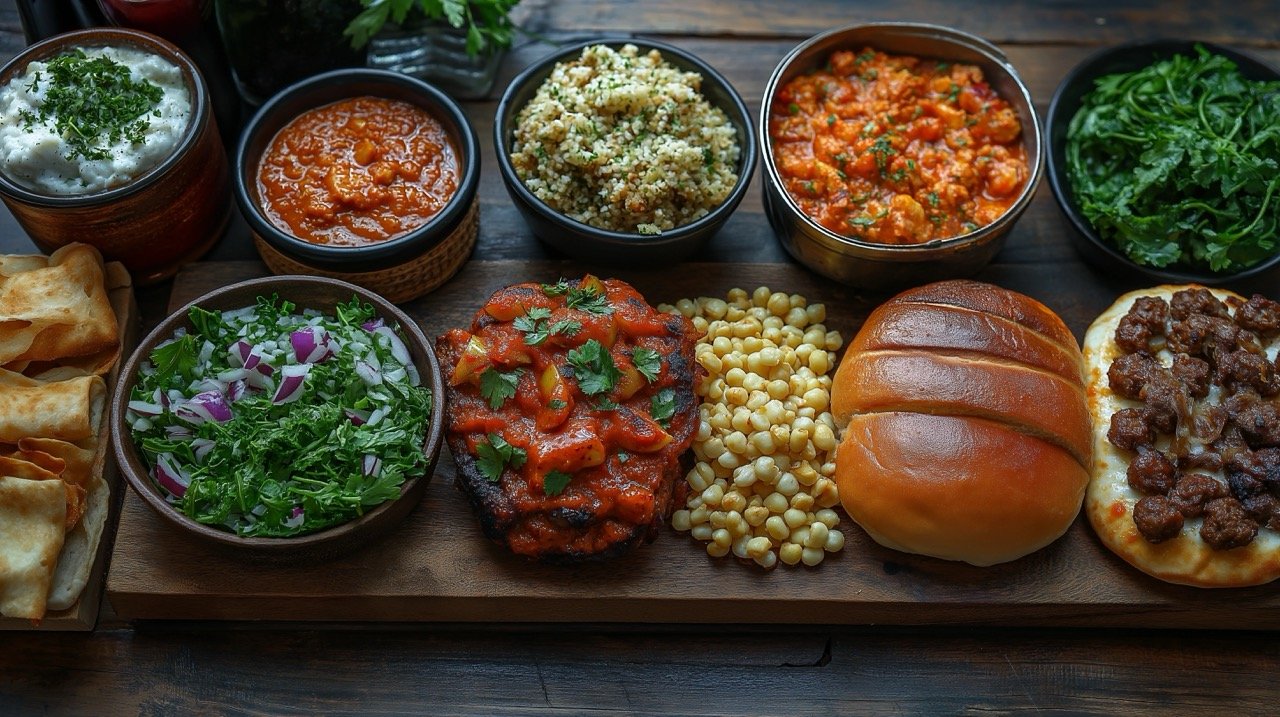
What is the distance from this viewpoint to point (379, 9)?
426 cm

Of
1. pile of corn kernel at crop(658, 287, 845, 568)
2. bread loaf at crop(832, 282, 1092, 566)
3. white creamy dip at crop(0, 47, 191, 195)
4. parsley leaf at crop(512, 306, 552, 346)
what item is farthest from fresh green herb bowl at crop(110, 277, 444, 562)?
bread loaf at crop(832, 282, 1092, 566)

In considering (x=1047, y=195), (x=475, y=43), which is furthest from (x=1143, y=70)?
(x=475, y=43)

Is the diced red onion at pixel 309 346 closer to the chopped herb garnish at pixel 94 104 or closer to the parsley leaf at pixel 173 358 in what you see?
the parsley leaf at pixel 173 358

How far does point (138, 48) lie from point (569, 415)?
207 centimetres

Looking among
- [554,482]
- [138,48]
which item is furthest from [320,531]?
[138,48]

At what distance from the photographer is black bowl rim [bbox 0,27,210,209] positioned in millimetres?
3738

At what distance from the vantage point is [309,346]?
373cm

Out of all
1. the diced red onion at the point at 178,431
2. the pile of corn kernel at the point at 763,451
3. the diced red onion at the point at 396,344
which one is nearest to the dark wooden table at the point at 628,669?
the pile of corn kernel at the point at 763,451

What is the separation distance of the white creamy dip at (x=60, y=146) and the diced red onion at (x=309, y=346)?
82cm

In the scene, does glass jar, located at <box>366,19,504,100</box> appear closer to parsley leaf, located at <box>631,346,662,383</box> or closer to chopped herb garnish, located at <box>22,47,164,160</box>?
chopped herb garnish, located at <box>22,47,164,160</box>

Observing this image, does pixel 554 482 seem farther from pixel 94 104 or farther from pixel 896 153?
pixel 94 104

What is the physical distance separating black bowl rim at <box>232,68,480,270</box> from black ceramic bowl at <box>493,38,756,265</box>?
141mm

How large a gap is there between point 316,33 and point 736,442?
229 cm

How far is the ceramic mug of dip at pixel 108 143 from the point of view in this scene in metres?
3.80
